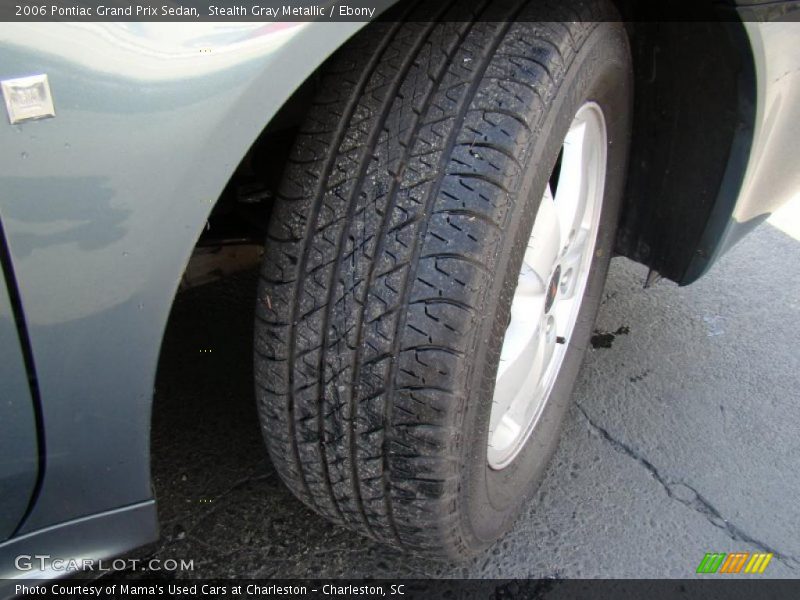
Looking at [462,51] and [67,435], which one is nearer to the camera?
[67,435]

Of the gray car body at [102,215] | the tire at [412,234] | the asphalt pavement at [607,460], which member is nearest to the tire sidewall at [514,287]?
the tire at [412,234]

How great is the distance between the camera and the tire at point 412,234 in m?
1.27

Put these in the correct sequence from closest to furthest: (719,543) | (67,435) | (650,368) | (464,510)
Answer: (67,435) → (464,510) → (719,543) → (650,368)

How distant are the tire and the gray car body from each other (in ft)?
0.73

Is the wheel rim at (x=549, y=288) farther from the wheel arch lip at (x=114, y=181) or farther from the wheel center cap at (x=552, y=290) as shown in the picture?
the wheel arch lip at (x=114, y=181)

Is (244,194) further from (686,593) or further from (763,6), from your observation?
(686,593)

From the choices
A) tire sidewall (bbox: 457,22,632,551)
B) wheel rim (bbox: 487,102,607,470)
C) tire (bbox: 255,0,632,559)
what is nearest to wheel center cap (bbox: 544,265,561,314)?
wheel rim (bbox: 487,102,607,470)

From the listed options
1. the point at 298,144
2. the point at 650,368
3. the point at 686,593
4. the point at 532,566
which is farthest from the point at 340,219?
the point at 650,368

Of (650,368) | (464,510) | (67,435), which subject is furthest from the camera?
(650,368)

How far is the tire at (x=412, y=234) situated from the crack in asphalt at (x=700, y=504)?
867mm

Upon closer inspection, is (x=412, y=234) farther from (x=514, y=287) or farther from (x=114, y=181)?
(x=114, y=181)

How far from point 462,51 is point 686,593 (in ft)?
4.32

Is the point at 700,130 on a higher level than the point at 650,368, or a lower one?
higher

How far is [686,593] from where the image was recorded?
181cm
